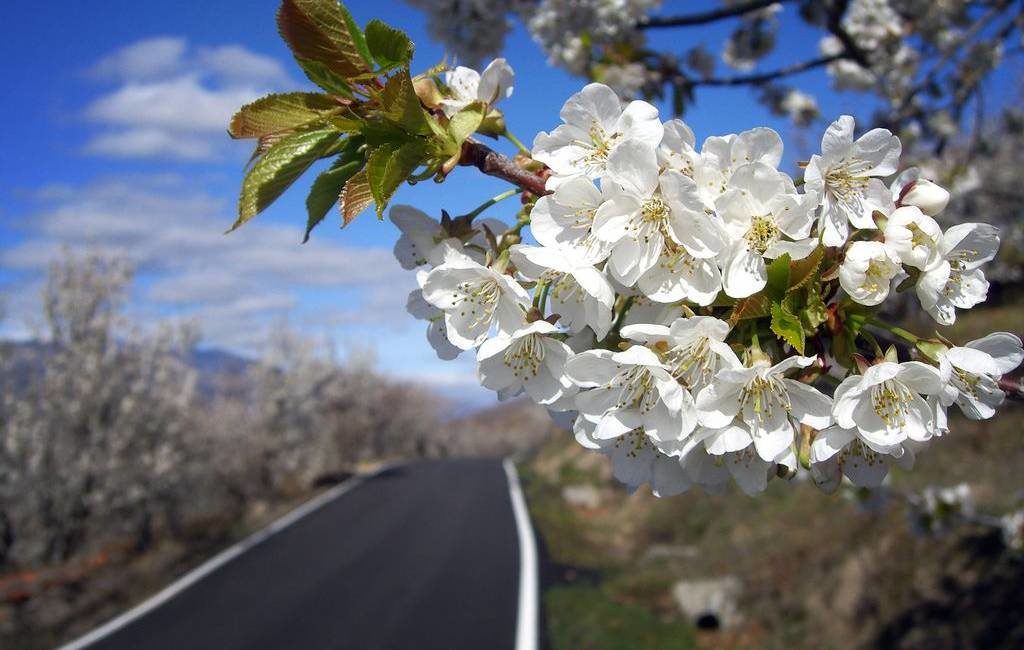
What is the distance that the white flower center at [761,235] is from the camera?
896 mm

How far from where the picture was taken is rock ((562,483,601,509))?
17.6 metres

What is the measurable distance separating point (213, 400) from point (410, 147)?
2495cm

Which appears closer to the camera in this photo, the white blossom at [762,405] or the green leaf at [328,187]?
the white blossom at [762,405]

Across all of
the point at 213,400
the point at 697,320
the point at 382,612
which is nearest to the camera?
the point at 697,320

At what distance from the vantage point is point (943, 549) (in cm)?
703

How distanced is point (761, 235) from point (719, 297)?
9cm

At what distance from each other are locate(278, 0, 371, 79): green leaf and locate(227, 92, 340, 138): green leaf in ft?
0.16

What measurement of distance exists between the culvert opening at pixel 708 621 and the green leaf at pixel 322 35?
29.1 ft

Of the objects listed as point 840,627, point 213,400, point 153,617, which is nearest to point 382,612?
point 153,617

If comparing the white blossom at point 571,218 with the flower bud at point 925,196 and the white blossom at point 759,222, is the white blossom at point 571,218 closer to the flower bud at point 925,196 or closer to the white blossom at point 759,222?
the white blossom at point 759,222

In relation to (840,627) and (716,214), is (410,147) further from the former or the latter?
(840,627)

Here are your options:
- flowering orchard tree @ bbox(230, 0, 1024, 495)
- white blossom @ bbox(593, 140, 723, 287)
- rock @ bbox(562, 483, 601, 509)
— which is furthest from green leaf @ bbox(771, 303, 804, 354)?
rock @ bbox(562, 483, 601, 509)

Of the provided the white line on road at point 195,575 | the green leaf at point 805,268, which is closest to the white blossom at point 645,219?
the green leaf at point 805,268

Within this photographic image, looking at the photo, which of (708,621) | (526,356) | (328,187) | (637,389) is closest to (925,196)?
(637,389)
